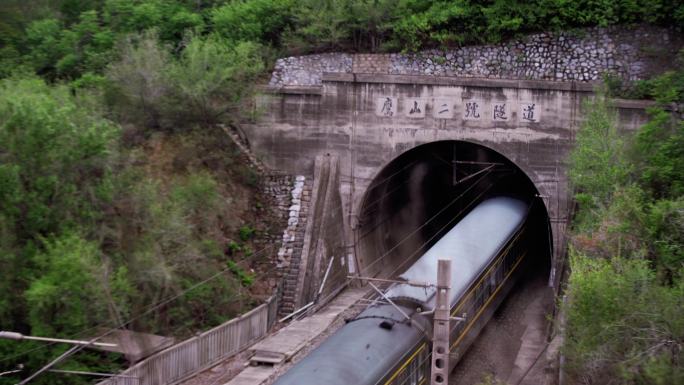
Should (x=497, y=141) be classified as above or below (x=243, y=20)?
below

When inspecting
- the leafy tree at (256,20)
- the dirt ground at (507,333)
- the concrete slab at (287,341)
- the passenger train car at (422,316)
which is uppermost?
the leafy tree at (256,20)

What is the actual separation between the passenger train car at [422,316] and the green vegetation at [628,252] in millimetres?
2475

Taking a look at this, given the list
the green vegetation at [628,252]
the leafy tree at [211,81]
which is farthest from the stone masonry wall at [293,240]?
the green vegetation at [628,252]

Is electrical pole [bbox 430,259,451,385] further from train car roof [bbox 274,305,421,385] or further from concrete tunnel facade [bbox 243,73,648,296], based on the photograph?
concrete tunnel facade [bbox 243,73,648,296]

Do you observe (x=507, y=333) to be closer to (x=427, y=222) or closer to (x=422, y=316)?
(x=422, y=316)

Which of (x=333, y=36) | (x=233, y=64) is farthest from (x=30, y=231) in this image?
(x=333, y=36)

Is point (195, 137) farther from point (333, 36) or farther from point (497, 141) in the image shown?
point (497, 141)

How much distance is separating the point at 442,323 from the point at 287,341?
777 cm

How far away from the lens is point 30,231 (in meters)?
17.5

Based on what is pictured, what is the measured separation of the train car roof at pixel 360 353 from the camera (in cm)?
1339

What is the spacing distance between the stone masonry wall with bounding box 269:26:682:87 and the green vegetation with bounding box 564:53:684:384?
342 cm

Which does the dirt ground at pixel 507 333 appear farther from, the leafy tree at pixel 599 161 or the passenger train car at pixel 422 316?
the leafy tree at pixel 599 161

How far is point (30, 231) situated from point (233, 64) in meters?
10.3

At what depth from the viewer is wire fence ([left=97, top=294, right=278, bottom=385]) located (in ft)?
57.8
